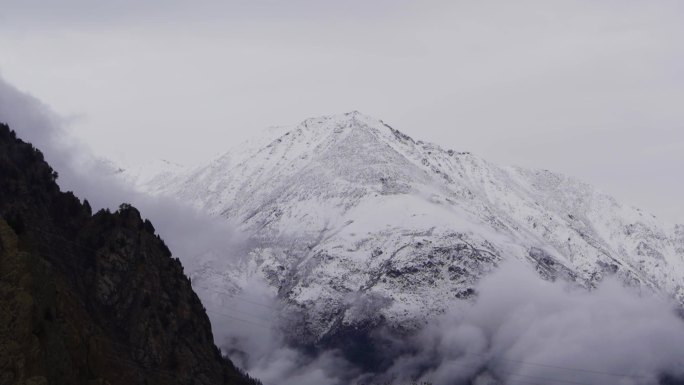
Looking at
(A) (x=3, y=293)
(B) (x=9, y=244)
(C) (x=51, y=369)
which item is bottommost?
(C) (x=51, y=369)

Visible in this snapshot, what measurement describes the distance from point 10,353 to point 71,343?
29.8 metres

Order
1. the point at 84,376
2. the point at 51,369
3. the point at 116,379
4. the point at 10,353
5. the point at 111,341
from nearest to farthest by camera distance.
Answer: the point at 10,353
the point at 51,369
the point at 84,376
the point at 116,379
the point at 111,341

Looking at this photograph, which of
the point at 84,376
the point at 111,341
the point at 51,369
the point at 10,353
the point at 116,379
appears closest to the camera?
the point at 10,353

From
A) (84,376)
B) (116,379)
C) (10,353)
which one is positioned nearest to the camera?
(10,353)

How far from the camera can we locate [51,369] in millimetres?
140625

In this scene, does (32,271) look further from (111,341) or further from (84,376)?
(111,341)

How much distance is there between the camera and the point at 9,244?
478 feet

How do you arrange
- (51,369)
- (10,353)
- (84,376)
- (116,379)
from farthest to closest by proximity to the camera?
(116,379)
(84,376)
(51,369)
(10,353)

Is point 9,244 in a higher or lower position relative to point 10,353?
higher

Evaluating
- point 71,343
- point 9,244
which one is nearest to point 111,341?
point 71,343

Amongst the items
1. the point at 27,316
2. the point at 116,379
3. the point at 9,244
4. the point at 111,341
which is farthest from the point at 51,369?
the point at 111,341

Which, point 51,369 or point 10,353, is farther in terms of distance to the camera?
point 51,369

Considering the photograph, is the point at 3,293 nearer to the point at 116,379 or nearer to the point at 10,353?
the point at 10,353

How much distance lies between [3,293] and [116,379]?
141 ft
